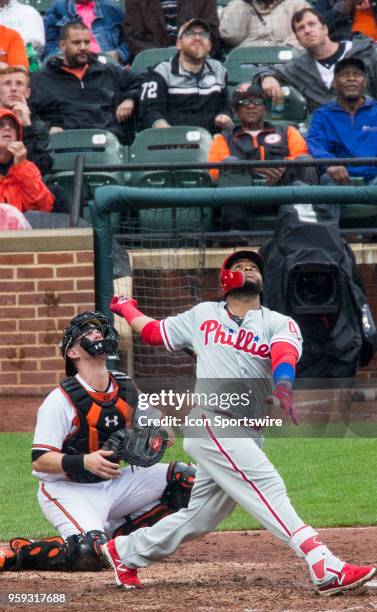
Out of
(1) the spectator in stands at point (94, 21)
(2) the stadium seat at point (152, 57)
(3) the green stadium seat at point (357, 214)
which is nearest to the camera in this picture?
(3) the green stadium seat at point (357, 214)

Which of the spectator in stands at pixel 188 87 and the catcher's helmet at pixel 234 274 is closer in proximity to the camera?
the catcher's helmet at pixel 234 274

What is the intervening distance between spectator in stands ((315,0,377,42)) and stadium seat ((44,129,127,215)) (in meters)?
2.53

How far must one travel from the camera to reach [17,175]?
9.09 m

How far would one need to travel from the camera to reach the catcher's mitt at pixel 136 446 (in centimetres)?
555

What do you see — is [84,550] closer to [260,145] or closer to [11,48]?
[260,145]

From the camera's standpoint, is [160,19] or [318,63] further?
[160,19]

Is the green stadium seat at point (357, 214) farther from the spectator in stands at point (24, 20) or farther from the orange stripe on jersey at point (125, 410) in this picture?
the spectator in stands at point (24, 20)

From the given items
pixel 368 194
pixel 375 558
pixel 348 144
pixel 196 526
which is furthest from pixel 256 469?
pixel 348 144

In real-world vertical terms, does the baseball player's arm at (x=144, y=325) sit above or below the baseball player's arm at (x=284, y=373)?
above

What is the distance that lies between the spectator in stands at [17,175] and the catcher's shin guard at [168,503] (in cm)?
361

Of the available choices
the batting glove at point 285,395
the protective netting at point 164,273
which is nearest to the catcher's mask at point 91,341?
the batting glove at point 285,395

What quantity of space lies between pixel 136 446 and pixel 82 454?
342 mm

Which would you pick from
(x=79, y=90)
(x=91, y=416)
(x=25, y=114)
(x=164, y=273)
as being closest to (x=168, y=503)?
(x=91, y=416)

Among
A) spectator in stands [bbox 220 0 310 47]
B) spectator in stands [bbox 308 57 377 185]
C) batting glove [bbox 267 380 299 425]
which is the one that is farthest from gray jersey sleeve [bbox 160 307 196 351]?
spectator in stands [bbox 220 0 310 47]
